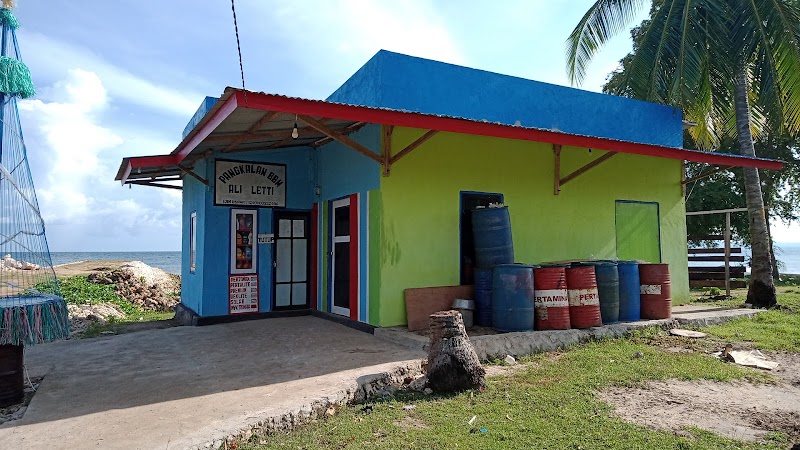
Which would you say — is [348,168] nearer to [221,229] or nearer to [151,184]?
[221,229]

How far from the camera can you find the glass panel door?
8257 millimetres

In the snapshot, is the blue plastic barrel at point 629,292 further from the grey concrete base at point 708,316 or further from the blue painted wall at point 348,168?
the blue painted wall at point 348,168

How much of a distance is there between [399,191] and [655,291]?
4.33 metres

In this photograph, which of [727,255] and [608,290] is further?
[727,255]

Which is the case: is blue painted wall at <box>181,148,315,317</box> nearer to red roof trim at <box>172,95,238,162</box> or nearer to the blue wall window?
the blue wall window

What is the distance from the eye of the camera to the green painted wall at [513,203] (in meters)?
7.35

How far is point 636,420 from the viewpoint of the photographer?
4.04 metres

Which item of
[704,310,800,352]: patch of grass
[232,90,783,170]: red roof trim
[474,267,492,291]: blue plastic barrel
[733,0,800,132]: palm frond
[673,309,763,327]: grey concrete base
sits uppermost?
[733,0,800,132]: palm frond

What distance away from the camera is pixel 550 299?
6.96 meters

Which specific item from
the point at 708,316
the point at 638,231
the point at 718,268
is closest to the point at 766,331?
the point at 708,316

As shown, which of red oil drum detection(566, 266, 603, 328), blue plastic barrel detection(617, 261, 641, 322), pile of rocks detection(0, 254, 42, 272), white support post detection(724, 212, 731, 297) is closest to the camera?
pile of rocks detection(0, 254, 42, 272)

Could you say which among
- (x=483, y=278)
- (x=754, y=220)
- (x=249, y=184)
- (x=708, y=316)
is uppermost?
(x=249, y=184)

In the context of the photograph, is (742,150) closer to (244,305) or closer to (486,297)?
(486,297)

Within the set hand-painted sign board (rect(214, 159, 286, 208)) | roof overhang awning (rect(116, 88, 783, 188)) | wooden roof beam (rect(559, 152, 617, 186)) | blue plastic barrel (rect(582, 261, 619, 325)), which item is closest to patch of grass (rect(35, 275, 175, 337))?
roof overhang awning (rect(116, 88, 783, 188))
